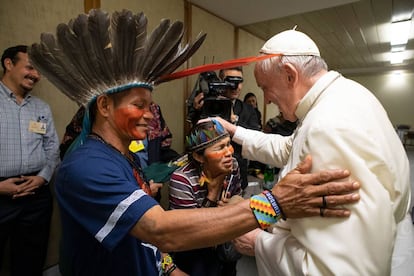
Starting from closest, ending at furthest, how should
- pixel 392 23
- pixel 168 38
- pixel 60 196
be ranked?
pixel 60 196 → pixel 168 38 → pixel 392 23

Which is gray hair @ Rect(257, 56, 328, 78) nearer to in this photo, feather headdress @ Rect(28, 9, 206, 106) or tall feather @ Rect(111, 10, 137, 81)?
feather headdress @ Rect(28, 9, 206, 106)

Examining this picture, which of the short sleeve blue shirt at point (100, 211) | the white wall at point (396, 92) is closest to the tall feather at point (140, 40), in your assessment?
the short sleeve blue shirt at point (100, 211)

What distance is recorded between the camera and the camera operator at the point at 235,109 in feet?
6.52

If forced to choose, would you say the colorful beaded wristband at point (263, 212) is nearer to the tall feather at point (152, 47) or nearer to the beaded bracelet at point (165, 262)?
the tall feather at point (152, 47)

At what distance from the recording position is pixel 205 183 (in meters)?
1.52

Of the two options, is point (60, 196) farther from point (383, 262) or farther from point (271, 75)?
point (383, 262)

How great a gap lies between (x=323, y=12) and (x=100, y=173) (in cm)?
390

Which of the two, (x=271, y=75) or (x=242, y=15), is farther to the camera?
(x=242, y=15)

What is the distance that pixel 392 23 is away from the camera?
4113mm

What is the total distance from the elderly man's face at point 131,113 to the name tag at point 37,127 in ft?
Answer: 4.39

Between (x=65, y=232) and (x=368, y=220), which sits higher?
(x=368, y=220)

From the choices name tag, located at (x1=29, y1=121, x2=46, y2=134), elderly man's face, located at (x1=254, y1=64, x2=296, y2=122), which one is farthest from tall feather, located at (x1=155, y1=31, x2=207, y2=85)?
name tag, located at (x1=29, y1=121, x2=46, y2=134)

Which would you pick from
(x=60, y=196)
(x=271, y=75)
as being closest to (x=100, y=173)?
(x=60, y=196)

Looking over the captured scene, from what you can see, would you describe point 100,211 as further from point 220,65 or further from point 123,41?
point 220,65
